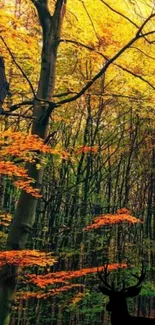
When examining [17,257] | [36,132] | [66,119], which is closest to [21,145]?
[36,132]

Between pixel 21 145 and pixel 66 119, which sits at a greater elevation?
pixel 66 119

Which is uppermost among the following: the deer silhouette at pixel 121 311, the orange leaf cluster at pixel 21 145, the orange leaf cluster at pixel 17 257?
the orange leaf cluster at pixel 21 145

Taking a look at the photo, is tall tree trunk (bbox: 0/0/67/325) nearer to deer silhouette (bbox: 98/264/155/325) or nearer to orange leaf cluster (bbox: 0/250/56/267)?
orange leaf cluster (bbox: 0/250/56/267)

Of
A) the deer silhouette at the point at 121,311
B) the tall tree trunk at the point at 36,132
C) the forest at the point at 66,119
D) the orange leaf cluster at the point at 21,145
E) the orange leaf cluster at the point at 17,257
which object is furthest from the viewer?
the tall tree trunk at the point at 36,132

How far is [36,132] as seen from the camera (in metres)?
7.73

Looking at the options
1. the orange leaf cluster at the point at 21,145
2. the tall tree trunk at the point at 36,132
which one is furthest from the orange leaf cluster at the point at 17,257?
the orange leaf cluster at the point at 21,145

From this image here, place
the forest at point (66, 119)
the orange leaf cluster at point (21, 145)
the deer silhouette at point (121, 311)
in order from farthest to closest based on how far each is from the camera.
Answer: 1. the forest at point (66, 119)
2. the orange leaf cluster at point (21, 145)
3. the deer silhouette at point (121, 311)

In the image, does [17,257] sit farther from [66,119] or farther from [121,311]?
[66,119]

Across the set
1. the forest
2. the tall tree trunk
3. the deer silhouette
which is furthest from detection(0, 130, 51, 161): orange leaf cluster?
the deer silhouette

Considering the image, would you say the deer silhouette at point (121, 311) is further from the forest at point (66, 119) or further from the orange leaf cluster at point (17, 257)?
the orange leaf cluster at point (17, 257)

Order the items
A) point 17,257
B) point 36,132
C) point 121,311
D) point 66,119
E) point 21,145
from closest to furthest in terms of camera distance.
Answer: point 121,311 < point 21,145 < point 17,257 < point 36,132 < point 66,119

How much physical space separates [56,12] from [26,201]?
12.9 feet

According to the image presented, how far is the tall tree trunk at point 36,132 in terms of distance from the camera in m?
7.41

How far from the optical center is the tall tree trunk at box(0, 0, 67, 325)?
24.3 ft
